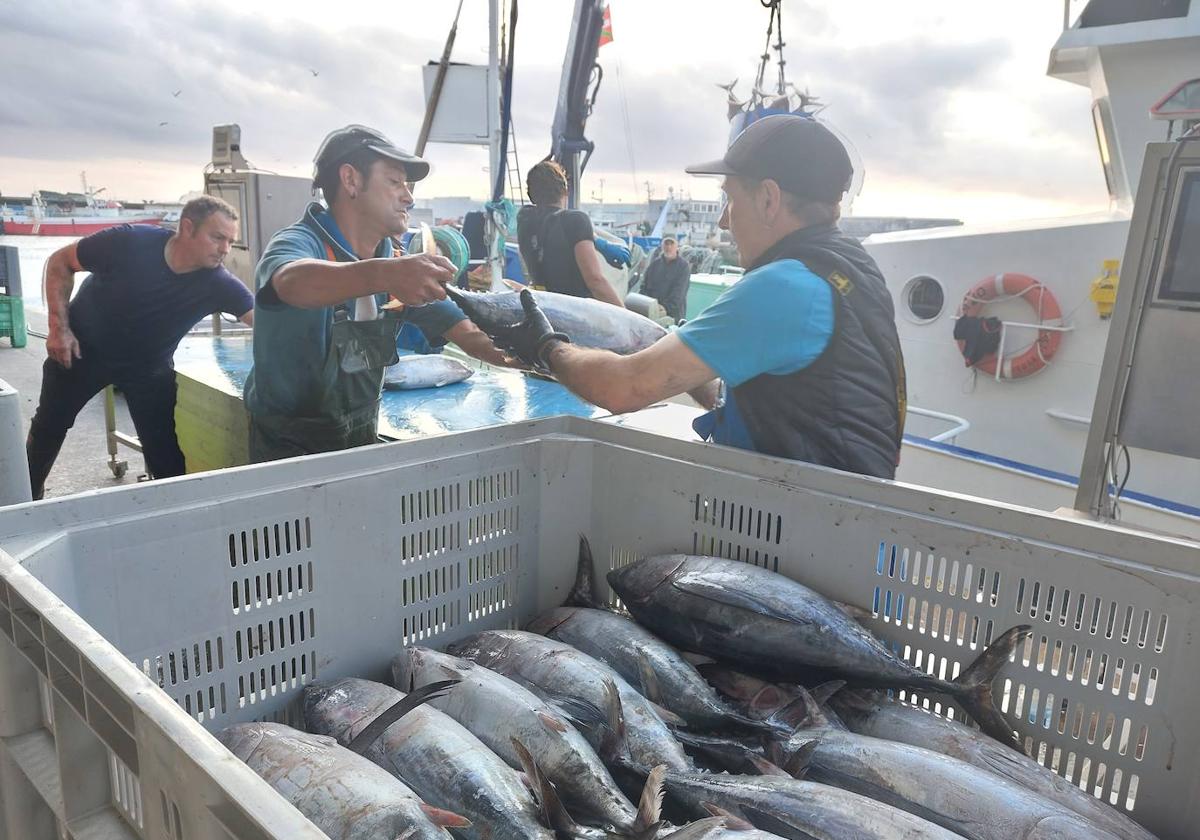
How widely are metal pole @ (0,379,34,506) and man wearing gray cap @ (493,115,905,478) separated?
1.45 metres

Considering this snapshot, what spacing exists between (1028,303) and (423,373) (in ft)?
14.1

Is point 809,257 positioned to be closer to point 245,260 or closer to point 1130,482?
point 1130,482

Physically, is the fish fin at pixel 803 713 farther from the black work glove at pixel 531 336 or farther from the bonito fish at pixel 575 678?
the black work glove at pixel 531 336

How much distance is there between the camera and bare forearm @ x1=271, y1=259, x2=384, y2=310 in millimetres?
2305

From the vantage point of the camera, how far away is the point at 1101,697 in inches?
57.0

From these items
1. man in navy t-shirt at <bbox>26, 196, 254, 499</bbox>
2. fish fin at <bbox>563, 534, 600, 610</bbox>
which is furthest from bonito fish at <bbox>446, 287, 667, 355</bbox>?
man in navy t-shirt at <bbox>26, 196, 254, 499</bbox>

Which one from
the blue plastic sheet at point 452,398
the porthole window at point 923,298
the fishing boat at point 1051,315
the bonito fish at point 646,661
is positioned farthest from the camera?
the porthole window at point 923,298

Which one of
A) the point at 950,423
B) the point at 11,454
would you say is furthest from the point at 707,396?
the point at 950,423

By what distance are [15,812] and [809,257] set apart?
1893mm

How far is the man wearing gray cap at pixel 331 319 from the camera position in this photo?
2.55 m

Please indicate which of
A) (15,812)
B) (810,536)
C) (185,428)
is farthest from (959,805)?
(185,428)

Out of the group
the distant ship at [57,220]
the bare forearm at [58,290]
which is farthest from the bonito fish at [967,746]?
the distant ship at [57,220]

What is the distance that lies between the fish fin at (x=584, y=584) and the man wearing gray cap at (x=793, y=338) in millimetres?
402

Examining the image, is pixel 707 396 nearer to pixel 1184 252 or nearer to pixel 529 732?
pixel 529 732
